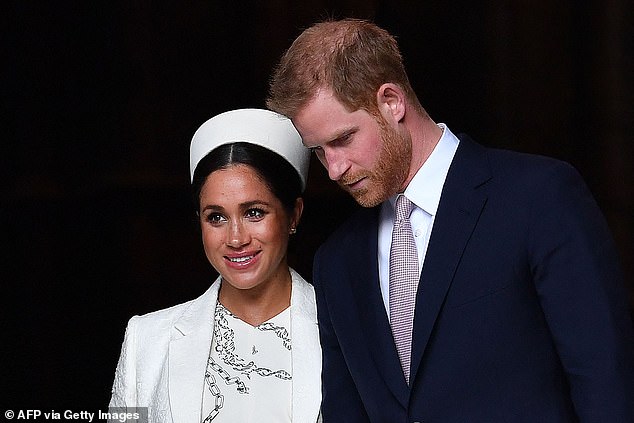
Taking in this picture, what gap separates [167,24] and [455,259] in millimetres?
2092

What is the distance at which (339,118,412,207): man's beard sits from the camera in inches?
87.3

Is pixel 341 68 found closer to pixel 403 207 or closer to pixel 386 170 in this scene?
pixel 386 170

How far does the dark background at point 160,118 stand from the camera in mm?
3924

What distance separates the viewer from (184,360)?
2703mm

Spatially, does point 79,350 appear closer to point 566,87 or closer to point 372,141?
point 566,87

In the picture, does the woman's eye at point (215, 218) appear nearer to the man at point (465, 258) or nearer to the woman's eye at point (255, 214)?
the woman's eye at point (255, 214)

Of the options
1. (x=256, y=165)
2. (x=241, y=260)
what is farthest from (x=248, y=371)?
(x=256, y=165)

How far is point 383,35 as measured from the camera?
231 centimetres

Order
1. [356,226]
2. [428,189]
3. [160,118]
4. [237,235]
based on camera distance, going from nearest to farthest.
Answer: [428,189]
[356,226]
[237,235]
[160,118]

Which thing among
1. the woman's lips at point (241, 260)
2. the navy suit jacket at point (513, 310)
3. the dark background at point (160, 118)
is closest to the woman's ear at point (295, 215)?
the woman's lips at point (241, 260)

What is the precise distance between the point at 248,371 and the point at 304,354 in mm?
124

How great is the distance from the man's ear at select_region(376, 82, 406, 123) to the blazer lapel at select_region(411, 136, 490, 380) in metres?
0.15

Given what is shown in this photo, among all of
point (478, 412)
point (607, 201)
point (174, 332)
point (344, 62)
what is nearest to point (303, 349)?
point (174, 332)

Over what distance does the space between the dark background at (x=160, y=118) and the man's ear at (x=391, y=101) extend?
177 centimetres
